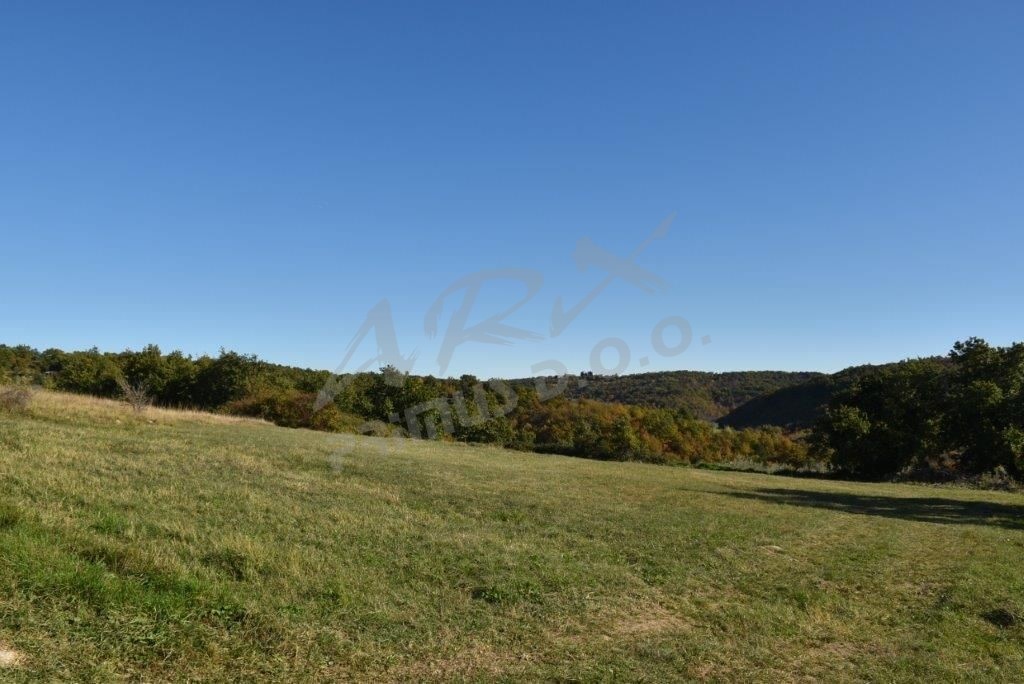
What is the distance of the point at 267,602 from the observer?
6574mm

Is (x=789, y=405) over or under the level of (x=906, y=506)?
over

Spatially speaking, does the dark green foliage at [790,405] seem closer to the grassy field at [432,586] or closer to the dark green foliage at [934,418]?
the dark green foliage at [934,418]

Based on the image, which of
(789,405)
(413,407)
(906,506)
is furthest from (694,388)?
(906,506)

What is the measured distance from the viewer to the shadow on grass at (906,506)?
65.7 feet

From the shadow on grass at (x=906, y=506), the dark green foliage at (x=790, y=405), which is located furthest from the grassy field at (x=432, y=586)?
the dark green foliage at (x=790, y=405)

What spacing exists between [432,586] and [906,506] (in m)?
22.8

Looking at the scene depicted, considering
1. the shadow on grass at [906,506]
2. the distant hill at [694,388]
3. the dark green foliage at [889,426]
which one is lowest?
the shadow on grass at [906,506]

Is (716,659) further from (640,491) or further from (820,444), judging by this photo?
(820,444)

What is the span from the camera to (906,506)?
23.5m

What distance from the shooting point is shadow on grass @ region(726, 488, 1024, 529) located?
65.7 ft

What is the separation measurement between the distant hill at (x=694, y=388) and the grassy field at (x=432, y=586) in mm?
79293

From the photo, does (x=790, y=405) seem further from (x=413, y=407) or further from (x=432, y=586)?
(x=432, y=586)

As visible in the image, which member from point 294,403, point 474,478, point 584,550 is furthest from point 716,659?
point 294,403

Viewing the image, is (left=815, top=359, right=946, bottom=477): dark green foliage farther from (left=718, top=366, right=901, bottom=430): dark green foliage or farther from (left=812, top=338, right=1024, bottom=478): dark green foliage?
(left=718, top=366, right=901, bottom=430): dark green foliage
